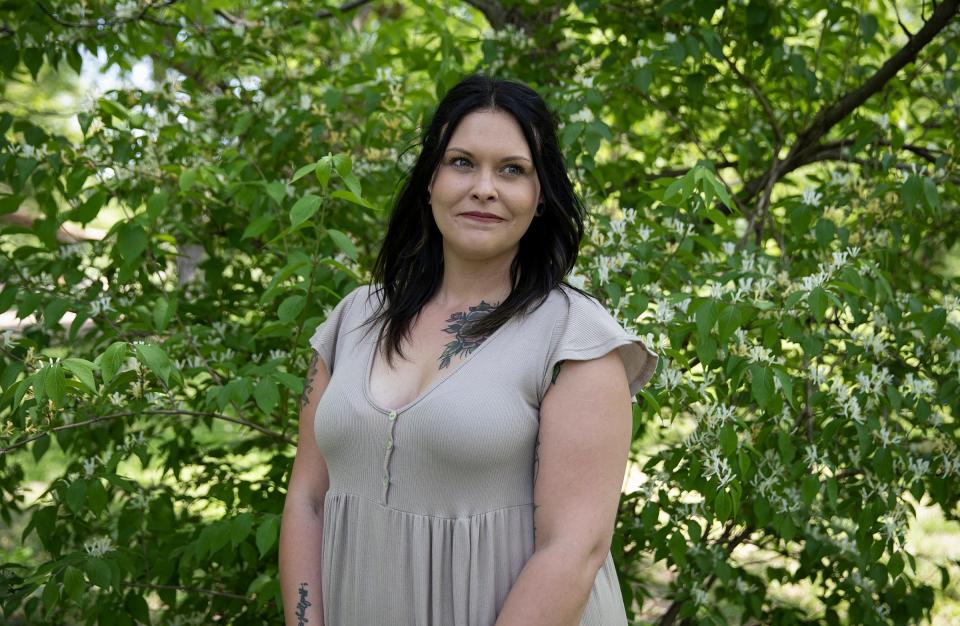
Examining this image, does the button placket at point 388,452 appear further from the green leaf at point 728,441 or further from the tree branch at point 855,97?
the tree branch at point 855,97

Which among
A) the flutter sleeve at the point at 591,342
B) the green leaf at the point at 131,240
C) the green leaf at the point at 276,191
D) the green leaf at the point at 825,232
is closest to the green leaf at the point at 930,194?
the green leaf at the point at 825,232

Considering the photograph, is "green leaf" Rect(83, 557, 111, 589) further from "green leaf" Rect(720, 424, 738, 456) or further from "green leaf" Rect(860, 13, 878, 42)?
"green leaf" Rect(860, 13, 878, 42)

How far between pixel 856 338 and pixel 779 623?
1101 millimetres

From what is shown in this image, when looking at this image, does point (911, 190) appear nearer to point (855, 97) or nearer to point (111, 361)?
point (855, 97)

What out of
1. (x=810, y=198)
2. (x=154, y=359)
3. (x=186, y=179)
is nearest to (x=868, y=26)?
(x=810, y=198)

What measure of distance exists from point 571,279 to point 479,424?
97 centimetres

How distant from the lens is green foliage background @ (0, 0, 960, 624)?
2559 millimetres

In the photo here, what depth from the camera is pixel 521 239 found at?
2.00 meters

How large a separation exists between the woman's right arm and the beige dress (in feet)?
0.42

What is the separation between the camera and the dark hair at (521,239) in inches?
74.5

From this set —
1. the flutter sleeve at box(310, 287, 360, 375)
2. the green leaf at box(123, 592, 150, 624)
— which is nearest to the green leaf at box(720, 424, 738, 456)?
the flutter sleeve at box(310, 287, 360, 375)

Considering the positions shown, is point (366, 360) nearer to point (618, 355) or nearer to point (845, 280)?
point (618, 355)

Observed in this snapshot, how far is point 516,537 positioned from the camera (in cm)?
178

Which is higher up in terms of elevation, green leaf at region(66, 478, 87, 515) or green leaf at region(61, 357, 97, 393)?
green leaf at region(61, 357, 97, 393)
